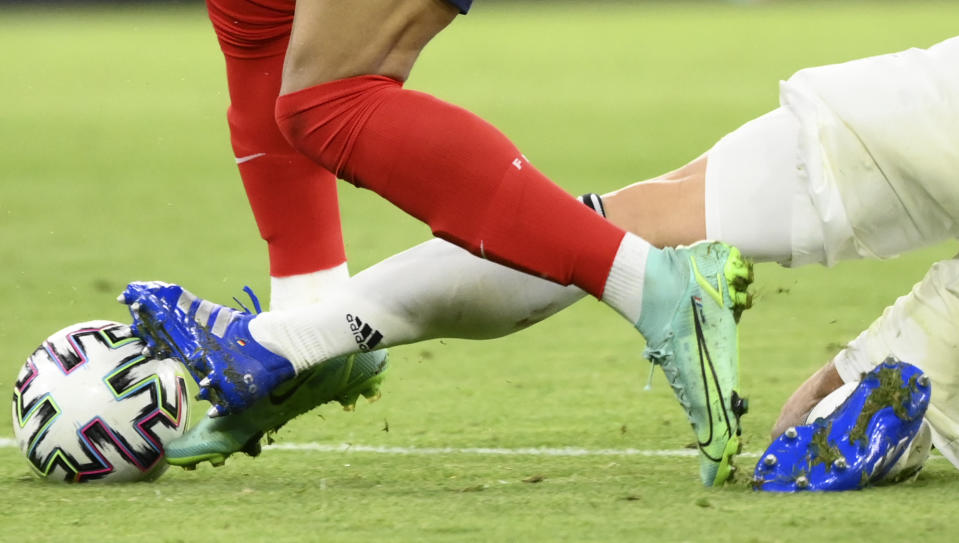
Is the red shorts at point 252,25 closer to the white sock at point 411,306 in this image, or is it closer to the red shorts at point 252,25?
the red shorts at point 252,25

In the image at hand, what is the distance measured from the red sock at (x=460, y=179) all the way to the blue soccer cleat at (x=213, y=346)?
388 mm

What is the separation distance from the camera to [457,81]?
14.2m

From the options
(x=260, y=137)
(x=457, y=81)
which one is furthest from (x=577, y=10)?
(x=260, y=137)

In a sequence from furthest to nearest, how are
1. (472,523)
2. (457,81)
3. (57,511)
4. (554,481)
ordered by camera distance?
1. (457,81)
2. (554,481)
3. (57,511)
4. (472,523)

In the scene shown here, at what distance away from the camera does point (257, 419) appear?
9.32 feet

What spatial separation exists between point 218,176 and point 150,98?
532 cm

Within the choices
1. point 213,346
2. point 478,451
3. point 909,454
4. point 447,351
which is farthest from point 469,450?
point 447,351

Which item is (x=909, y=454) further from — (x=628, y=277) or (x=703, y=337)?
(x=628, y=277)

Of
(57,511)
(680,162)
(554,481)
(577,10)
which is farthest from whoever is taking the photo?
(577,10)

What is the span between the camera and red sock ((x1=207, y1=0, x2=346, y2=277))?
3.04m

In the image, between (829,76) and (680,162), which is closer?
(829,76)

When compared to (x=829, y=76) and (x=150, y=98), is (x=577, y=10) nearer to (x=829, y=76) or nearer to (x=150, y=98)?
(x=150, y=98)

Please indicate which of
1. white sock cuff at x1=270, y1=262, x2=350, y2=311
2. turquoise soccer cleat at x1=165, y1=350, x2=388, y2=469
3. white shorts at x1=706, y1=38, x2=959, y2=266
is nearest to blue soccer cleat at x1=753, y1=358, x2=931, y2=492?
white shorts at x1=706, y1=38, x2=959, y2=266

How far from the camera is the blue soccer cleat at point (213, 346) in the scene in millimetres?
2707
